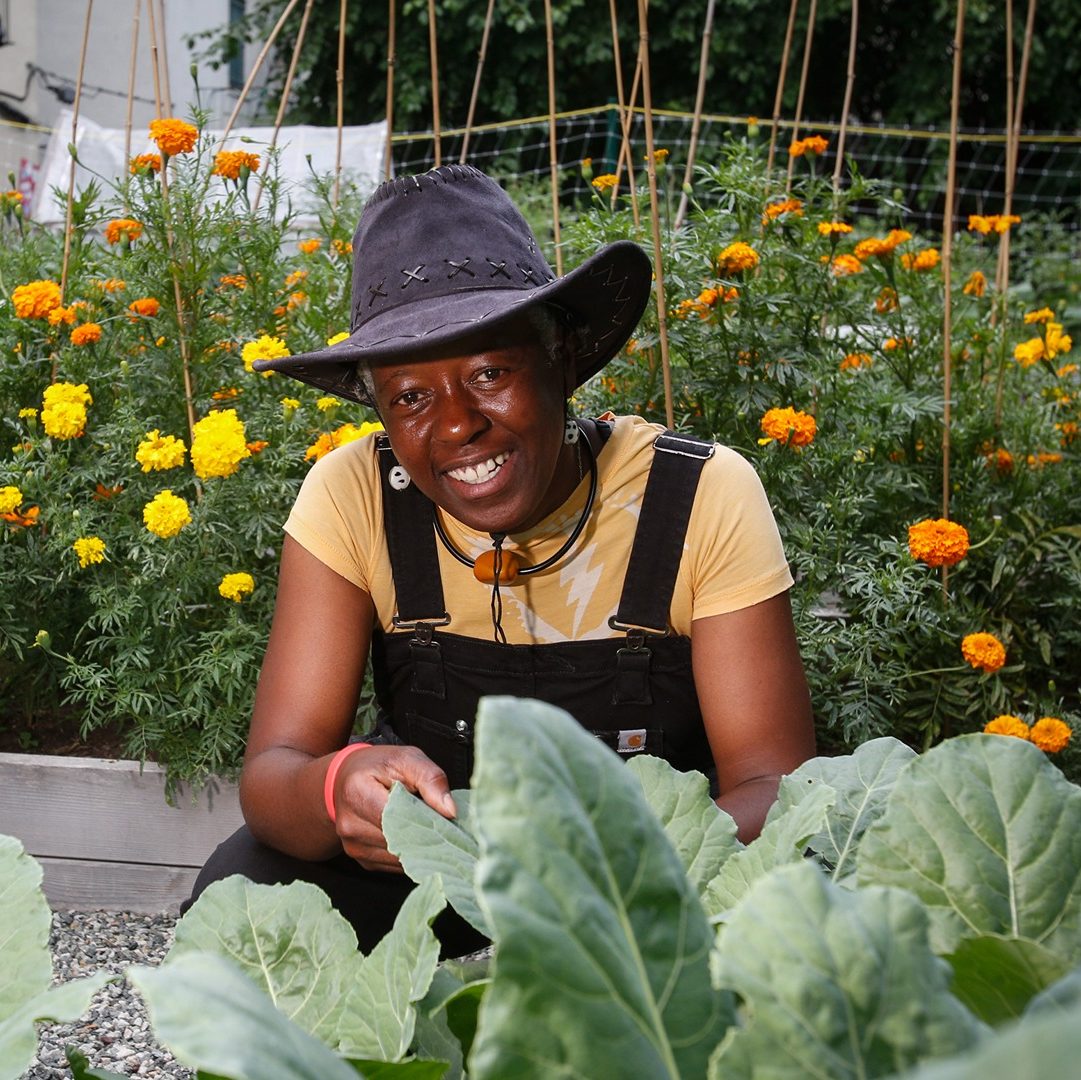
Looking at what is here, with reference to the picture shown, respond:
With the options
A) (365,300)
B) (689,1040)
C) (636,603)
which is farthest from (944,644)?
(689,1040)

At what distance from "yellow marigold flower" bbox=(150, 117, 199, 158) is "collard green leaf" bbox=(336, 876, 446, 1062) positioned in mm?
2374

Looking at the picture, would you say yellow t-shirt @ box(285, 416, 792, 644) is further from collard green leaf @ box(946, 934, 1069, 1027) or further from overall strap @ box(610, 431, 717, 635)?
collard green leaf @ box(946, 934, 1069, 1027)

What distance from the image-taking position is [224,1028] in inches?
16.1

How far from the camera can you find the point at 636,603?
6.05 ft

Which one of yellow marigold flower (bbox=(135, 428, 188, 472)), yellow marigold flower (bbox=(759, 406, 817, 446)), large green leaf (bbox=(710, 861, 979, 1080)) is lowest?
yellow marigold flower (bbox=(135, 428, 188, 472))

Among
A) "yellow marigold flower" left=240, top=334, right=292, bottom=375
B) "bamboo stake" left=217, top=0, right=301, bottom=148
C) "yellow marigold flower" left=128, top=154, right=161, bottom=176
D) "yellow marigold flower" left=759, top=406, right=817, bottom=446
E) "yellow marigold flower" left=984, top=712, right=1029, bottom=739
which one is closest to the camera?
"yellow marigold flower" left=984, top=712, right=1029, bottom=739

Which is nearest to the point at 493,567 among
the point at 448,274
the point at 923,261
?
the point at 448,274

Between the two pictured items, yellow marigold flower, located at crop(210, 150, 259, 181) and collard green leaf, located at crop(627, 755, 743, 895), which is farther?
yellow marigold flower, located at crop(210, 150, 259, 181)

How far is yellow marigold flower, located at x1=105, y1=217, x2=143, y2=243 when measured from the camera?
283cm

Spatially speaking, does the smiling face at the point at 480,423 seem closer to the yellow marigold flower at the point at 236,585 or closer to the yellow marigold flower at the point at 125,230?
the yellow marigold flower at the point at 236,585

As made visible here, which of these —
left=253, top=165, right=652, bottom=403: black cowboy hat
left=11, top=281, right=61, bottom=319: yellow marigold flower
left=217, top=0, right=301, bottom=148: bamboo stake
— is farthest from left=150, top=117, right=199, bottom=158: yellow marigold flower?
left=253, top=165, right=652, bottom=403: black cowboy hat

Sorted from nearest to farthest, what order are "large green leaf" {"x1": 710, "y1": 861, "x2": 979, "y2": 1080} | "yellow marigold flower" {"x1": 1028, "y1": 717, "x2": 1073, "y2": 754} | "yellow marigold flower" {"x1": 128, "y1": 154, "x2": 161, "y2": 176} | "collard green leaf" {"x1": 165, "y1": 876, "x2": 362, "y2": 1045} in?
1. "large green leaf" {"x1": 710, "y1": 861, "x2": 979, "y2": 1080}
2. "collard green leaf" {"x1": 165, "y1": 876, "x2": 362, "y2": 1045}
3. "yellow marigold flower" {"x1": 1028, "y1": 717, "x2": 1073, "y2": 754}
4. "yellow marigold flower" {"x1": 128, "y1": 154, "x2": 161, "y2": 176}

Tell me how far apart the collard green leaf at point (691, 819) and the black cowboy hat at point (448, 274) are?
0.94 meters

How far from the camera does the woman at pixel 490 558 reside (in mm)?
1688
